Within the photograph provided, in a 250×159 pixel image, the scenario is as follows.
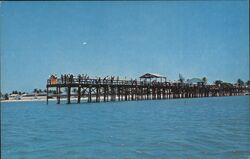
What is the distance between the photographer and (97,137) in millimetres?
15664

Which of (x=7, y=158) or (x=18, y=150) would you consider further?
(x=18, y=150)

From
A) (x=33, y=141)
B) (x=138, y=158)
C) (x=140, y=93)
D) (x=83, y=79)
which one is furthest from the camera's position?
(x=140, y=93)

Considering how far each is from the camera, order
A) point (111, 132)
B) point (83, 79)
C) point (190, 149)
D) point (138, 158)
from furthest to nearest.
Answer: point (83, 79)
point (111, 132)
point (190, 149)
point (138, 158)

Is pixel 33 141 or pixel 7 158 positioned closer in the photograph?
pixel 7 158

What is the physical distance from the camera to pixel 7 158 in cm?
1180

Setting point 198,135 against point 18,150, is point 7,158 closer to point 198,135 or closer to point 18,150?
point 18,150

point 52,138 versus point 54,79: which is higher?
point 54,79

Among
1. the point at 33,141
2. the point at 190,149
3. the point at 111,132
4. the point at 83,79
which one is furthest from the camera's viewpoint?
the point at 83,79

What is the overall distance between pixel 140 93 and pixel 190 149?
49524 millimetres

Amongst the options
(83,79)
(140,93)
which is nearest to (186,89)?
(140,93)

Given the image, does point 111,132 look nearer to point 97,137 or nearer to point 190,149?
point 97,137

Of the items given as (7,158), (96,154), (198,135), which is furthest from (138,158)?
(198,135)

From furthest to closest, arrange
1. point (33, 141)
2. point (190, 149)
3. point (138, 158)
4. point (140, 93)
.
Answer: point (140, 93)
point (33, 141)
point (190, 149)
point (138, 158)

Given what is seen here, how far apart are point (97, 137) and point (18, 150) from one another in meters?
3.39
